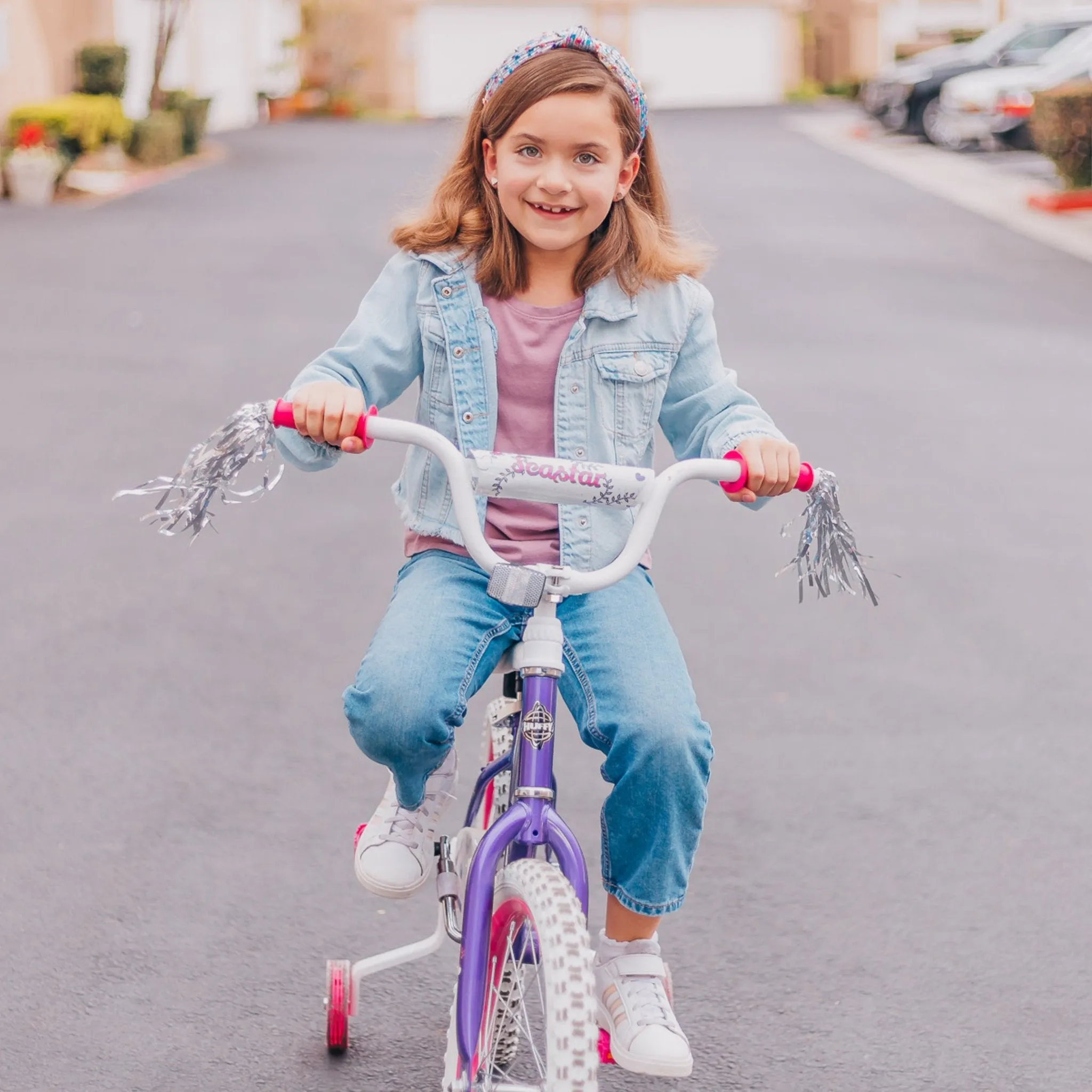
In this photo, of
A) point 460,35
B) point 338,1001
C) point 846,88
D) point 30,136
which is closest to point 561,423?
point 338,1001

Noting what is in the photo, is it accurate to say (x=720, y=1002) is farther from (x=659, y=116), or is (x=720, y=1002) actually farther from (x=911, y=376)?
(x=659, y=116)

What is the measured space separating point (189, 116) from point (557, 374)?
24391 mm

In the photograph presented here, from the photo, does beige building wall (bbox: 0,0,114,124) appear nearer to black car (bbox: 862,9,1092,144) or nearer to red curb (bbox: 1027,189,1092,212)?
red curb (bbox: 1027,189,1092,212)

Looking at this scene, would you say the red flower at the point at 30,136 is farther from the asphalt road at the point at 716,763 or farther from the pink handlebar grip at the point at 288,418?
the pink handlebar grip at the point at 288,418

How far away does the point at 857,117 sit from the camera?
35.6m

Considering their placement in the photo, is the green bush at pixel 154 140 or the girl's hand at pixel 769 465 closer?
the girl's hand at pixel 769 465

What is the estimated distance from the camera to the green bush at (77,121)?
2036cm

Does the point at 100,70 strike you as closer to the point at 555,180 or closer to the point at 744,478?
the point at 555,180

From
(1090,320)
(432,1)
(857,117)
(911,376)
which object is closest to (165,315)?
(911,376)

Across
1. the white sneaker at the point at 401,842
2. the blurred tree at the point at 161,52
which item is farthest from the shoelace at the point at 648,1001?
the blurred tree at the point at 161,52

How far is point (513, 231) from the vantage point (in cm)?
310

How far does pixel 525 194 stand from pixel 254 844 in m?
1.99

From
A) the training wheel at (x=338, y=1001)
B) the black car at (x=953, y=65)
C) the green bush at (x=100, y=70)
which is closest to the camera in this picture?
the training wheel at (x=338, y=1001)

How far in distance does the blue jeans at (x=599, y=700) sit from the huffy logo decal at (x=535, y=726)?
0.62 feet
